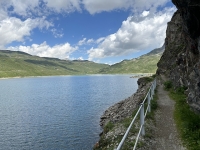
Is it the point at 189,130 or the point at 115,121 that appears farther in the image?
the point at 115,121

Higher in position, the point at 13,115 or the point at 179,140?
the point at 179,140

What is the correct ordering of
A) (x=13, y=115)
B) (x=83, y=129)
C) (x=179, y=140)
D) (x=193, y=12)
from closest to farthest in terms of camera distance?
(x=179, y=140) < (x=193, y=12) < (x=83, y=129) < (x=13, y=115)

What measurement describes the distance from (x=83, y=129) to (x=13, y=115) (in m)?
24.0

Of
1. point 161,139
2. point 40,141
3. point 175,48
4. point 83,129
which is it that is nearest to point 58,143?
point 40,141

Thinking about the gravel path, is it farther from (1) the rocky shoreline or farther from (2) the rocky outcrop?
(2) the rocky outcrop

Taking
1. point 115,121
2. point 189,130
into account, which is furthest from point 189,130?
point 115,121

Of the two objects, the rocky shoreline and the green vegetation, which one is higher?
the green vegetation

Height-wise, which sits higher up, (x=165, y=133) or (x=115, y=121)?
(x=165, y=133)

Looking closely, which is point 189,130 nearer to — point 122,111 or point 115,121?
point 115,121

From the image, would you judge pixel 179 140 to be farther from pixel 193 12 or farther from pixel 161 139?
pixel 193 12

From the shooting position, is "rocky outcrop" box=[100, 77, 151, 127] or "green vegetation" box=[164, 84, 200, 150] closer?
"green vegetation" box=[164, 84, 200, 150]

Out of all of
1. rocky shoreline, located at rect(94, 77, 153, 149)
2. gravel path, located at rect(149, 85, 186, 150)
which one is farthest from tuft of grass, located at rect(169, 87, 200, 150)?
rocky shoreline, located at rect(94, 77, 153, 149)

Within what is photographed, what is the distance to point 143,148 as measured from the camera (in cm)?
1200

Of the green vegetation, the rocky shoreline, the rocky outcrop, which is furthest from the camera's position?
the rocky outcrop
